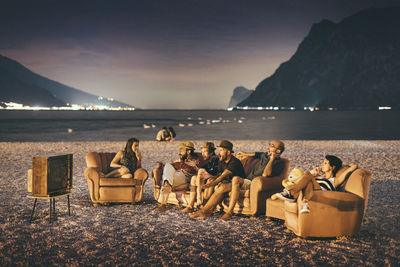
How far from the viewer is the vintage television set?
18.6 ft

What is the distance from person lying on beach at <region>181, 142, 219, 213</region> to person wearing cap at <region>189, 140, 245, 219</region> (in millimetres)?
124

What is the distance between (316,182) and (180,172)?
2743 millimetres

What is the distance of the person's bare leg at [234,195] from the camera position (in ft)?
20.3

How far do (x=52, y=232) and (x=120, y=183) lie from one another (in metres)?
1.88

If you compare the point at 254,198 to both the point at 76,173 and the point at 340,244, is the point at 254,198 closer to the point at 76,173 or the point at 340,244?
the point at 340,244

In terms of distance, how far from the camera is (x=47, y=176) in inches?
224

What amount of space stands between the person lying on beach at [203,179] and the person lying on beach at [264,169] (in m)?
0.47

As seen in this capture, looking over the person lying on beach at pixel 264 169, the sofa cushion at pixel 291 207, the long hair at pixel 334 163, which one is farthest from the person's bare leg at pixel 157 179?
the long hair at pixel 334 163

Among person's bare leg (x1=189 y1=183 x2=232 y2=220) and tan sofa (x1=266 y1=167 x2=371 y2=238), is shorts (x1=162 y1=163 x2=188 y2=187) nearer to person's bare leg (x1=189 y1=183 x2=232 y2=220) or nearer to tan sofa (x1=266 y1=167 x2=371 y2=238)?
person's bare leg (x1=189 y1=183 x2=232 y2=220)

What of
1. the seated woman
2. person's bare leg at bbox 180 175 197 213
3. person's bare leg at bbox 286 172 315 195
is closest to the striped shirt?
person's bare leg at bbox 286 172 315 195

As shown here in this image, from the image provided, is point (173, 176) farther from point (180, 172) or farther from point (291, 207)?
point (291, 207)

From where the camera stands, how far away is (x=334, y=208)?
512 centimetres

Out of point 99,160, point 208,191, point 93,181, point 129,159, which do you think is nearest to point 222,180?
point 208,191

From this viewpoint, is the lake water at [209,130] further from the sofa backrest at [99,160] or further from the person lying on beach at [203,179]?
the person lying on beach at [203,179]
